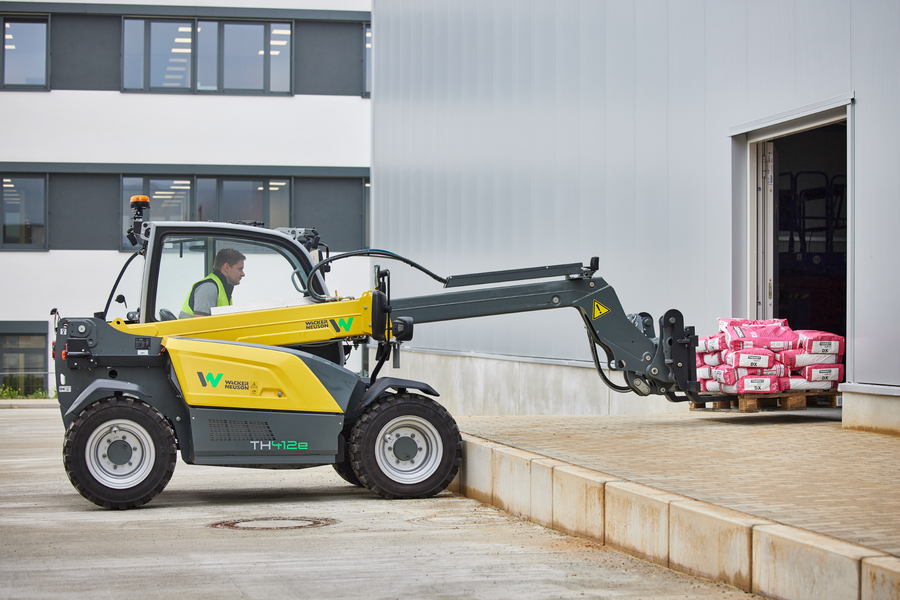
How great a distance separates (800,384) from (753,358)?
58 centimetres

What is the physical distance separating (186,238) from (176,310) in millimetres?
628

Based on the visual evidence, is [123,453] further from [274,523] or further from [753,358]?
[753,358]

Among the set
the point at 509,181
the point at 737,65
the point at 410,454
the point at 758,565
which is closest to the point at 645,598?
the point at 758,565

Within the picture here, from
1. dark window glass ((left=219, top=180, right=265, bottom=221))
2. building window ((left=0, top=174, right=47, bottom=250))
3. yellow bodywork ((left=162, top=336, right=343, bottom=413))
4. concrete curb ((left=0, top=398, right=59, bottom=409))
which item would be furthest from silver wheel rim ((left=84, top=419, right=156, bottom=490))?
building window ((left=0, top=174, right=47, bottom=250))

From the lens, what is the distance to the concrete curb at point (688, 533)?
14.4ft

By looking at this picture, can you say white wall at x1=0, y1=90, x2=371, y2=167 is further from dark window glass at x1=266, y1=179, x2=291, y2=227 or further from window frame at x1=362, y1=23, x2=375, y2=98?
window frame at x1=362, y1=23, x2=375, y2=98

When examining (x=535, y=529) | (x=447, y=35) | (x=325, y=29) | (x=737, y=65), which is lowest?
(x=535, y=529)

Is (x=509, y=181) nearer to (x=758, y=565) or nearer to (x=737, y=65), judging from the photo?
(x=737, y=65)

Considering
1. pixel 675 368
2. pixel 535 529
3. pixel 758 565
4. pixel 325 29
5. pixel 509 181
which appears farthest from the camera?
pixel 325 29

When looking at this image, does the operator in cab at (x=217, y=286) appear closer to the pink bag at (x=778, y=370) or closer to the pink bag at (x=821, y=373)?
the pink bag at (x=778, y=370)

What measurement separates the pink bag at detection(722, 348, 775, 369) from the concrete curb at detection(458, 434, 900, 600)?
3214 mm

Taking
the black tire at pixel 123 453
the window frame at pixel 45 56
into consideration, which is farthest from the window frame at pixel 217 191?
the black tire at pixel 123 453

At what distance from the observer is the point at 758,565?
4.91m

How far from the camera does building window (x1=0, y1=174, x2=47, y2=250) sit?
2688 cm
